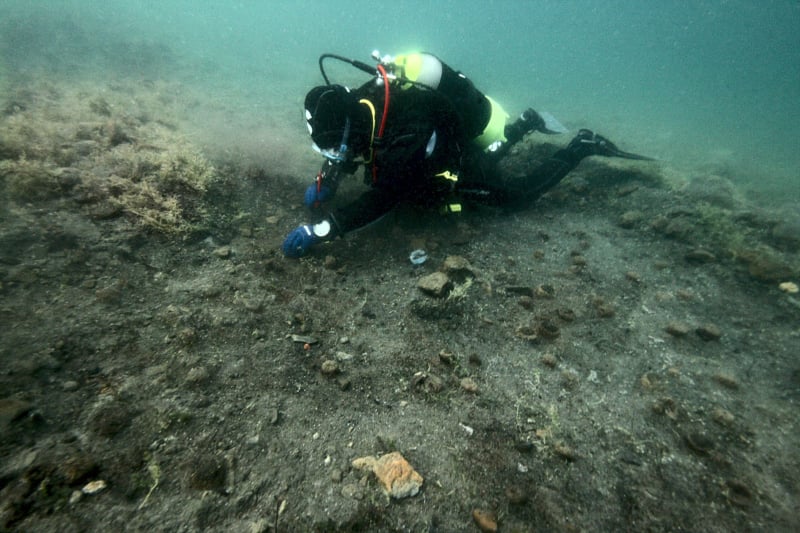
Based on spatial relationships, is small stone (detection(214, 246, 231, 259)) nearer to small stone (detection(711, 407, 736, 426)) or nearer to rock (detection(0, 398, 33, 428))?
rock (detection(0, 398, 33, 428))

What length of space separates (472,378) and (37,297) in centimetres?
380

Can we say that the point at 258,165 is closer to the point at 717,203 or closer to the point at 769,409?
the point at 769,409

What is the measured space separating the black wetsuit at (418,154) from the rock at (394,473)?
266 centimetres

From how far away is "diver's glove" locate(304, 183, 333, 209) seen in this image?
4.97 meters

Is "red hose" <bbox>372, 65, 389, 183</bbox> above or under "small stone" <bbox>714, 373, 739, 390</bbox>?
above

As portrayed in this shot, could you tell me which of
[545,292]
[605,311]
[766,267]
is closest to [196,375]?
[545,292]

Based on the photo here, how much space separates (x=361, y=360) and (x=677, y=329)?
3.39 metres

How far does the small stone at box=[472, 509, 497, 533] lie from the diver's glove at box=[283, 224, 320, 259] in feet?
10.3

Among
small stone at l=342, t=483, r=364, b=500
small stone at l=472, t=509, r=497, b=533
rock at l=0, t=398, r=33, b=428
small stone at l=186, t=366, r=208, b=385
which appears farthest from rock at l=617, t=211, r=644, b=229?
rock at l=0, t=398, r=33, b=428

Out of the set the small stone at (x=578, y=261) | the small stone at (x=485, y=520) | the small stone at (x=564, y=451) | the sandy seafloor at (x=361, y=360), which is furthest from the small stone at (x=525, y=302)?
the small stone at (x=485, y=520)

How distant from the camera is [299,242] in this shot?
159 inches

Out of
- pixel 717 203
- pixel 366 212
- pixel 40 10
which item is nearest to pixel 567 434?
pixel 366 212

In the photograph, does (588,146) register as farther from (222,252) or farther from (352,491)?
(352,491)

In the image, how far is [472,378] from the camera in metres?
3.06
